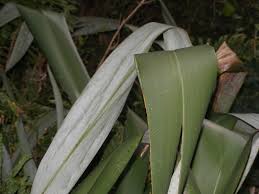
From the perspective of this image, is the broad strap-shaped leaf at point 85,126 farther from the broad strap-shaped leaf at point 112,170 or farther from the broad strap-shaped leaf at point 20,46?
the broad strap-shaped leaf at point 20,46

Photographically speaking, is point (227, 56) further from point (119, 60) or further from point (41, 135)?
point (41, 135)

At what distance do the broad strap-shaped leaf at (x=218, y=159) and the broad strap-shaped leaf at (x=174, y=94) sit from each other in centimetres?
11

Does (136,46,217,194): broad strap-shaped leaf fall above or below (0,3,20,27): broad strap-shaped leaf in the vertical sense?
above

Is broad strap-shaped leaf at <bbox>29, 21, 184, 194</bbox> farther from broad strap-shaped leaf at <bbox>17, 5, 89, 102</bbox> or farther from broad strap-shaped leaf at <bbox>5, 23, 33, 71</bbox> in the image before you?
broad strap-shaped leaf at <bbox>5, 23, 33, 71</bbox>

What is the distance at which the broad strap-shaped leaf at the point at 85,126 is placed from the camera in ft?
1.40

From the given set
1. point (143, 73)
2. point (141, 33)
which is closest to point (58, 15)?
point (141, 33)

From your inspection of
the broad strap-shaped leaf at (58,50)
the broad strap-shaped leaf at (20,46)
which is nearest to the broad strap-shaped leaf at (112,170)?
the broad strap-shaped leaf at (58,50)

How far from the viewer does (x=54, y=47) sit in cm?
57

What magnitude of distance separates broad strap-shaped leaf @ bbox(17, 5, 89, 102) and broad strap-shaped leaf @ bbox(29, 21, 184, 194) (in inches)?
5.5

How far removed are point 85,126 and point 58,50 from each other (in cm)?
18

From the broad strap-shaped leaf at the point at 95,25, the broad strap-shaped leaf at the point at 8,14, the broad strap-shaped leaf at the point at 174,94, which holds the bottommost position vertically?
the broad strap-shaped leaf at the point at 95,25

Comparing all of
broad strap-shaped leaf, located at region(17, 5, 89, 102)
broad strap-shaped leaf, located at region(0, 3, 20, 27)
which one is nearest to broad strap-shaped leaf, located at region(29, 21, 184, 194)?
broad strap-shaped leaf, located at region(17, 5, 89, 102)

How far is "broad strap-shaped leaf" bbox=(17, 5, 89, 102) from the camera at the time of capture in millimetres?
573

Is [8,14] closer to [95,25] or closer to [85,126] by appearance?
[95,25]
